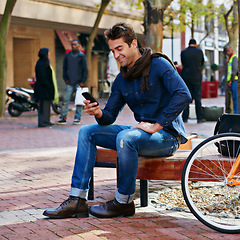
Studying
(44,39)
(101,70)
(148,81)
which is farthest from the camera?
(101,70)

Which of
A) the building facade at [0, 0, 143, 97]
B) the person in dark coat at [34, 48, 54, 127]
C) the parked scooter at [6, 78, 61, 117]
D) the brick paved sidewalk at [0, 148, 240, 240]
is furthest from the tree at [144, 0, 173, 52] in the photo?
the building facade at [0, 0, 143, 97]

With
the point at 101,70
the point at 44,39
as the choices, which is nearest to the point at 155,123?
the point at 44,39

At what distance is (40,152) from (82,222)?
4391 millimetres

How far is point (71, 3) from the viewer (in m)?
24.7

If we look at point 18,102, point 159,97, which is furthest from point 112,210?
point 18,102

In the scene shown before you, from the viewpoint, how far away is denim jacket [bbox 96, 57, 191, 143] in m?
4.30

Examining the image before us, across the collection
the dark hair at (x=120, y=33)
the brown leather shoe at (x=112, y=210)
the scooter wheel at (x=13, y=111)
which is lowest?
the scooter wheel at (x=13, y=111)

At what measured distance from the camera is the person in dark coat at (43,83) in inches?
492

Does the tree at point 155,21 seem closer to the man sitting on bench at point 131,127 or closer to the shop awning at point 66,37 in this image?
the man sitting on bench at point 131,127

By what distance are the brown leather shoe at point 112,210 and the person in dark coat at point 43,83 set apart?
8.45m

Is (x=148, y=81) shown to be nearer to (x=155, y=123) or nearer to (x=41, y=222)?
(x=155, y=123)

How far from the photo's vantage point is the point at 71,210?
4270mm

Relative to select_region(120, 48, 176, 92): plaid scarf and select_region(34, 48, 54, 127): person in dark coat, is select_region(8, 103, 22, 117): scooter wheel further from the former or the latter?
select_region(120, 48, 176, 92): plaid scarf

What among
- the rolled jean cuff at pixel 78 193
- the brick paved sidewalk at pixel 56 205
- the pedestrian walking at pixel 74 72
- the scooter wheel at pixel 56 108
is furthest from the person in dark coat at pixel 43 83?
the rolled jean cuff at pixel 78 193
